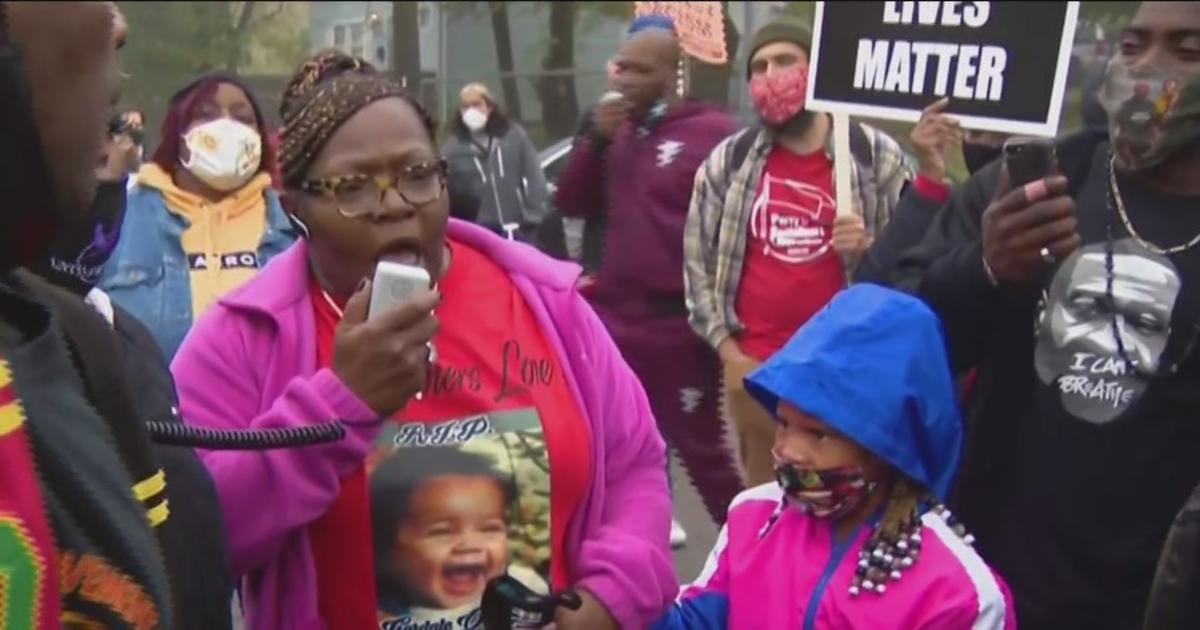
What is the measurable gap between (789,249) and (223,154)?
1.93 metres

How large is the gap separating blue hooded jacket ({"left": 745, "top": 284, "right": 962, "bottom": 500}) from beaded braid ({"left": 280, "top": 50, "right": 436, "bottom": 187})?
2.58ft

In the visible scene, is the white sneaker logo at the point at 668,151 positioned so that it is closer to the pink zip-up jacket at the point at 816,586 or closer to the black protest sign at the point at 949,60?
the black protest sign at the point at 949,60

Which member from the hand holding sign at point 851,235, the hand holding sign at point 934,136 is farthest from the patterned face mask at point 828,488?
the hand holding sign at point 851,235

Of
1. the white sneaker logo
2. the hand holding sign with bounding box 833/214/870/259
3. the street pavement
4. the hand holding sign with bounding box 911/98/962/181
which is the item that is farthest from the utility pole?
the hand holding sign with bounding box 911/98/962/181

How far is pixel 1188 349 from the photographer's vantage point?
287 centimetres

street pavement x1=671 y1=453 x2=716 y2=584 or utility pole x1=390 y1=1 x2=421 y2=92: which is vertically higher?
street pavement x1=671 y1=453 x2=716 y2=584

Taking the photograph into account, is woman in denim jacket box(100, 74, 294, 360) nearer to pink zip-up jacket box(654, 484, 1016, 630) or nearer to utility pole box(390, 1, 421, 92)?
pink zip-up jacket box(654, 484, 1016, 630)

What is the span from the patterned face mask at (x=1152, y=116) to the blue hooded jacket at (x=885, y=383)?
0.52m

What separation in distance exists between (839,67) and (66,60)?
3.58 metres

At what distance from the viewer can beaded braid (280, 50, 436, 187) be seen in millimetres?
2414

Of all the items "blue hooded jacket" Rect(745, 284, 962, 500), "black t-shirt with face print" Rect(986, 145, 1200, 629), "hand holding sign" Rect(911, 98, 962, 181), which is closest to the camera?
"blue hooded jacket" Rect(745, 284, 962, 500)

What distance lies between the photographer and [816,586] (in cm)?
273

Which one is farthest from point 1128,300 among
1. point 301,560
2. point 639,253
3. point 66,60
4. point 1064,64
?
point 639,253

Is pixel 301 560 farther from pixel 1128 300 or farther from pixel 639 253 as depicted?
pixel 639 253
